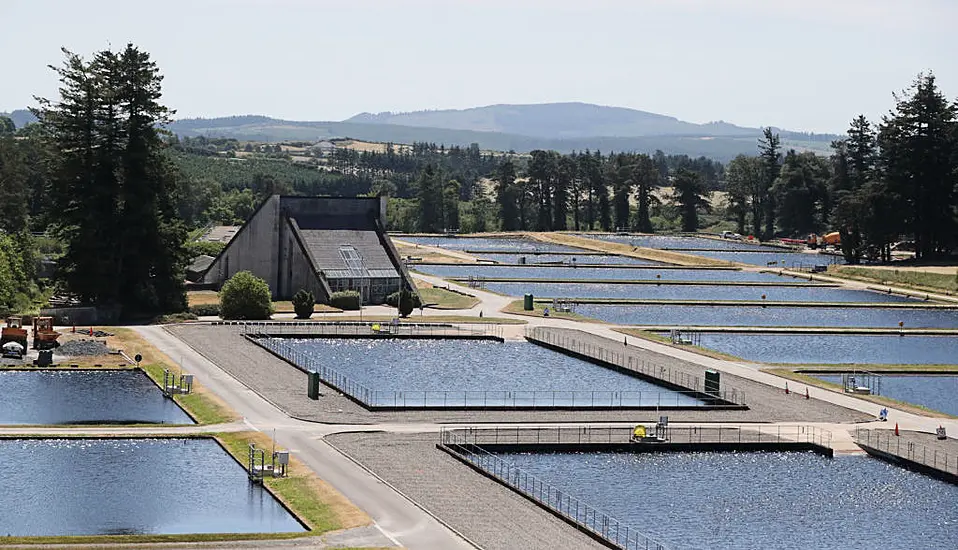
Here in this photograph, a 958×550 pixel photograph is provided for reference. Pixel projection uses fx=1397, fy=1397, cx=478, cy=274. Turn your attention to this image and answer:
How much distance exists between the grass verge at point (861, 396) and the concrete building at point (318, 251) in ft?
138

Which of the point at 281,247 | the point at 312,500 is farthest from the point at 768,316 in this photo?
Result: the point at 312,500

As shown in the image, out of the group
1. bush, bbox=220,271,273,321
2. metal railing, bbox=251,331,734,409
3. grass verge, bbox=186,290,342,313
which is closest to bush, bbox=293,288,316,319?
bush, bbox=220,271,273,321

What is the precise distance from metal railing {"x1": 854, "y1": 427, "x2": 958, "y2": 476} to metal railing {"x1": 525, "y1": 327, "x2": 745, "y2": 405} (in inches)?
347

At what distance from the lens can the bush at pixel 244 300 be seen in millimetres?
105188

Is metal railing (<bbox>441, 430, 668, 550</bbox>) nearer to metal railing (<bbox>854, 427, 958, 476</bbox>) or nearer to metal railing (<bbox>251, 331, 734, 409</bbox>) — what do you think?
metal railing (<bbox>251, 331, 734, 409</bbox>)

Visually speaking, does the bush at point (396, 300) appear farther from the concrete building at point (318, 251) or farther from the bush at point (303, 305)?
the bush at point (303, 305)

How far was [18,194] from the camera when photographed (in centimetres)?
16200

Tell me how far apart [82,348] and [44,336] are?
274 cm

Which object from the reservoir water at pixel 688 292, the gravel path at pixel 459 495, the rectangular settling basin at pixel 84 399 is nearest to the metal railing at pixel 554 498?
the gravel path at pixel 459 495

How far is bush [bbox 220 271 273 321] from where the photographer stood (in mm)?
105188

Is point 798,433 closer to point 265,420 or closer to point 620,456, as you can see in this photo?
point 620,456

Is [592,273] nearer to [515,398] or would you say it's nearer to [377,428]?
[515,398]

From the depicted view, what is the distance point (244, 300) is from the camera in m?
105

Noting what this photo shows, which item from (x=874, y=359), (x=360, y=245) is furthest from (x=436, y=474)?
(x=360, y=245)
